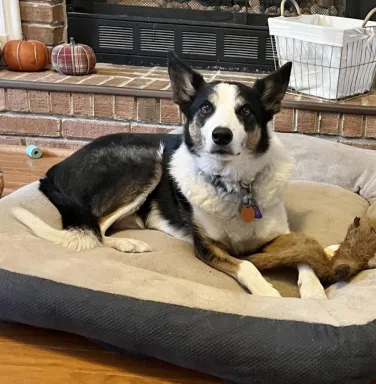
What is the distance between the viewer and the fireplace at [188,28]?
3.60 m

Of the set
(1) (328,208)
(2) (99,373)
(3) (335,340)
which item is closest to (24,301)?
(2) (99,373)

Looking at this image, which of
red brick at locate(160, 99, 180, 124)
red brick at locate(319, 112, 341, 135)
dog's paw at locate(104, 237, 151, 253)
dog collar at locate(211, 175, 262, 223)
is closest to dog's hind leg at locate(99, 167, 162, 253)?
dog's paw at locate(104, 237, 151, 253)

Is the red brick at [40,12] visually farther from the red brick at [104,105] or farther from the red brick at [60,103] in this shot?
the red brick at [104,105]

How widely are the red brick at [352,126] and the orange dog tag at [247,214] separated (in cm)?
135

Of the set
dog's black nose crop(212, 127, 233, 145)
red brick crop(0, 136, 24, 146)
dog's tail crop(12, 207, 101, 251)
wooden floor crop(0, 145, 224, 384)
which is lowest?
red brick crop(0, 136, 24, 146)

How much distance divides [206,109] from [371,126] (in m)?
1.51

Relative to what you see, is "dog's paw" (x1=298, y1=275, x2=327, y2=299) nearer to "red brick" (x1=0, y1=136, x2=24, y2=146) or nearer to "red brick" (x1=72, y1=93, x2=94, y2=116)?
"red brick" (x1=72, y1=93, x2=94, y2=116)

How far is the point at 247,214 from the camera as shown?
1.99 m

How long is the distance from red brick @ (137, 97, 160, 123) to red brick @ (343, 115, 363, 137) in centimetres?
101

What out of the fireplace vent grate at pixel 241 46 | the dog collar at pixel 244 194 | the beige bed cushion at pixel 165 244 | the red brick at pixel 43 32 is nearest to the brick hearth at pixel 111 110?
the fireplace vent grate at pixel 241 46

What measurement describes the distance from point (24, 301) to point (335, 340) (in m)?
0.86

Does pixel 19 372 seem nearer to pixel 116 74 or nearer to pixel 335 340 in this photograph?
pixel 335 340

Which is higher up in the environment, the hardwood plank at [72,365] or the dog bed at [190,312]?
the dog bed at [190,312]

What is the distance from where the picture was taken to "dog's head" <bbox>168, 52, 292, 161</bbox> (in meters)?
1.83
